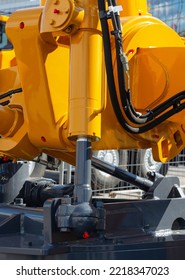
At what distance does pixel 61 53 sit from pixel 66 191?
1.19 m

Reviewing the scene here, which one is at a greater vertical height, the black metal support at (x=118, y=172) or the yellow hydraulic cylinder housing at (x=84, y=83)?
the yellow hydraulic cylinder housing at (x=84, y=83)

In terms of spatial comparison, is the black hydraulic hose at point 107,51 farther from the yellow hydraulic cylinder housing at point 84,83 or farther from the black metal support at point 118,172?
the black metal support at point 118,172

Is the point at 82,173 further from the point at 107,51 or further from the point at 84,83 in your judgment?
the point at 107,51

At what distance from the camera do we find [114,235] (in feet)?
10.4

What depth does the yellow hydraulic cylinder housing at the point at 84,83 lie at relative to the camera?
3021mm

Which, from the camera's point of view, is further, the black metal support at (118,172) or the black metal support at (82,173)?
the black metal support at (118,172)

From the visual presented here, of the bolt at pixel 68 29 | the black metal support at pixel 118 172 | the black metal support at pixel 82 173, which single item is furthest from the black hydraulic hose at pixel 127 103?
the black metal support at pixel 118 172

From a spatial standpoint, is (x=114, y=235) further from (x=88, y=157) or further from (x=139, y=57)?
(x=139, y=57)

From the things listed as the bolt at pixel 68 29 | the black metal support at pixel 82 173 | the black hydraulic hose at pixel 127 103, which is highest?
the bolt at pixel 68 29

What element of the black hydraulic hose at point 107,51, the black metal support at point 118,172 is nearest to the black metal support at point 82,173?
the black hydraulic hose at point 107,51

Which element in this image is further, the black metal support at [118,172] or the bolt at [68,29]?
the black metal support at [118,172]

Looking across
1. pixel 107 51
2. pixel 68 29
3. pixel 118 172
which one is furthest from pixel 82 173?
pixel 118 172

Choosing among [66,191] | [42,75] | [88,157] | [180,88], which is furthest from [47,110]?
[66,191]

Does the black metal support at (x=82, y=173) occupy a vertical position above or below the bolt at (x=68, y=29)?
below
